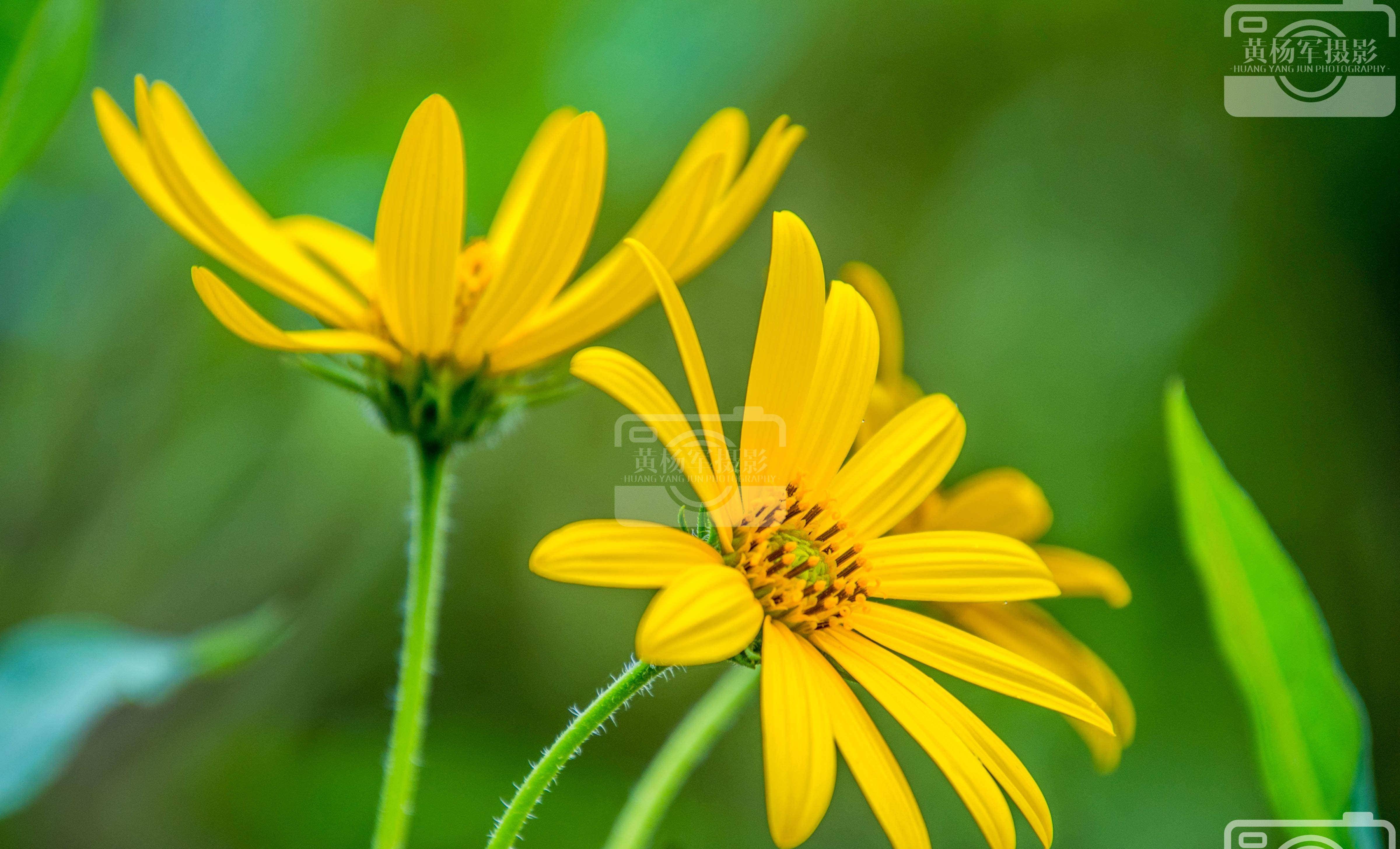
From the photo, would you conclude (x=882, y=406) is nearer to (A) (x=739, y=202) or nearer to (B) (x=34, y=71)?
(A) (x=739, y=202)

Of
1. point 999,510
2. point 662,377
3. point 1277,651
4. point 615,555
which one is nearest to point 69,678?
point 615,555

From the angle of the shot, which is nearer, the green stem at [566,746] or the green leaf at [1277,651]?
the green stem at [566,746]

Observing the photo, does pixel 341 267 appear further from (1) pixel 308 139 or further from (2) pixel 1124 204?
(2) pixel 1124 204

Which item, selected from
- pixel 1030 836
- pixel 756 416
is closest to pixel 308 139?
pixel 756 416

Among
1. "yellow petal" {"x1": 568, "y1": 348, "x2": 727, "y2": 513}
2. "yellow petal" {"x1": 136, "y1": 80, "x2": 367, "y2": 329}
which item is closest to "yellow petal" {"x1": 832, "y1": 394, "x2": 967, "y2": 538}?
"yellow petal" {"x1": 568, "y1": 348, "x2": 727, "y2": 513}

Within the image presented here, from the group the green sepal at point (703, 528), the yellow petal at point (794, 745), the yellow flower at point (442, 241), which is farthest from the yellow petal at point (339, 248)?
the yellow petal at point (794, 745)

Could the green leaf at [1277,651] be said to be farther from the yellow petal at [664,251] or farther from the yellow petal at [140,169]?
the yellow petal at [140,169]

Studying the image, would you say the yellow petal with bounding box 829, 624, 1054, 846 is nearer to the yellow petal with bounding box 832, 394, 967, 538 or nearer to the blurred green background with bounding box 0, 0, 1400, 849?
the yellow petal with bounding box 832, 394, 967, 538
